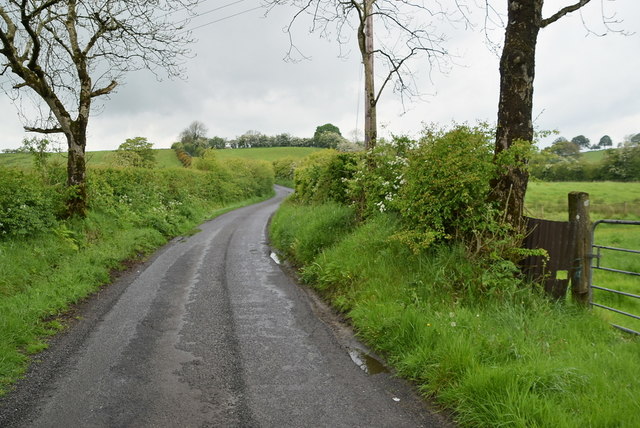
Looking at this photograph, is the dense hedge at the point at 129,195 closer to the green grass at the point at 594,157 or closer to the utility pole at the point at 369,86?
the utility pole at the point at 369,86

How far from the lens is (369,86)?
36.0ft

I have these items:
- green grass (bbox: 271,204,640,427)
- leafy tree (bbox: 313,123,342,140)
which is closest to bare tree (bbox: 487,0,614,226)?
green grass (bbox: 271,204,640,427)

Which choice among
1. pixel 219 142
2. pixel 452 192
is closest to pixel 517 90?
pixel 452 192

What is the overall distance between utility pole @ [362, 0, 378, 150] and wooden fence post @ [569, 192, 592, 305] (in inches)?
241

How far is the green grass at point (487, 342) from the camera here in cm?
335

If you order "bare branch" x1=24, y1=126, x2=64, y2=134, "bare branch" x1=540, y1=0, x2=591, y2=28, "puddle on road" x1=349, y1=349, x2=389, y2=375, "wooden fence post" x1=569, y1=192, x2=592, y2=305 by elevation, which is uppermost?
"bare branch" x1=540, y1=0, x2=591, y2=28

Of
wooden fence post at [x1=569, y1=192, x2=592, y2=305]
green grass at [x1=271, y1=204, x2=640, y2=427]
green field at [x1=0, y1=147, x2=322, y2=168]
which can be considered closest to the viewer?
green grass at [x1=271, y1=204, x2=640, y2=427]

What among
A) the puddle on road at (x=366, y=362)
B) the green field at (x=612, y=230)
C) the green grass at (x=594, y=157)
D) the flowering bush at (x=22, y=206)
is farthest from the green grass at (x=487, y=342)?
the green grass at (x=594, y=157)

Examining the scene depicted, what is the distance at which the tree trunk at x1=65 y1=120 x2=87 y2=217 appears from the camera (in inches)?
476

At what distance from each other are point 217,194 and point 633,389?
3073cm

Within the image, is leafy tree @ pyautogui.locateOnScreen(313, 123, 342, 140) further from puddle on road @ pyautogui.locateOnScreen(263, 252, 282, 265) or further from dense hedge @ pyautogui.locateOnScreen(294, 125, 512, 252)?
dense hedge @ pyautogui.locateOnScreen(294, 125, 512, 252)

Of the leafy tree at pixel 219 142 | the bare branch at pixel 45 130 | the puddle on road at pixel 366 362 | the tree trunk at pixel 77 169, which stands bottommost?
the puddle on road at pixel 366 362

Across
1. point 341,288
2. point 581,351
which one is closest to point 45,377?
point 341,288

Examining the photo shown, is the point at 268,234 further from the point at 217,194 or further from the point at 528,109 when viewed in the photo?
the point at 217,194
